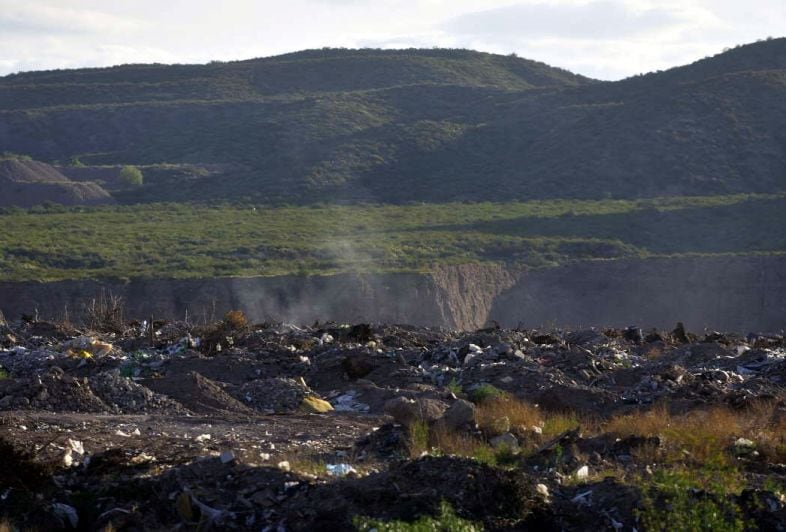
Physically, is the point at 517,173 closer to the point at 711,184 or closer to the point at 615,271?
the point at 711,184

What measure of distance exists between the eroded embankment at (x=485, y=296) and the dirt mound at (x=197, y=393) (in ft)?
58.5

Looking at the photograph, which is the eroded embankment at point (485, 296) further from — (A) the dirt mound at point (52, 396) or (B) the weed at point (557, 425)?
(B) the weed at point (557, 425)

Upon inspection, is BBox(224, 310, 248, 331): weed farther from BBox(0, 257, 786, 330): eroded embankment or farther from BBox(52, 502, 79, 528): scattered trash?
BBox(52, 502, 79, 528): scattered trash

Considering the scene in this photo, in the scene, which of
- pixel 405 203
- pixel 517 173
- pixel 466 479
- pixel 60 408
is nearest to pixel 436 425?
pixel 466 479

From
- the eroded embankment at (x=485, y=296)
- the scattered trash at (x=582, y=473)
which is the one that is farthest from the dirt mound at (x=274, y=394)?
the eroded embankment at (x=485, y=296)

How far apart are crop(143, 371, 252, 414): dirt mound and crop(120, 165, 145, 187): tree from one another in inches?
1936

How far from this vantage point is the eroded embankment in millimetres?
35812

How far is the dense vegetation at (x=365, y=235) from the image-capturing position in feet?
135

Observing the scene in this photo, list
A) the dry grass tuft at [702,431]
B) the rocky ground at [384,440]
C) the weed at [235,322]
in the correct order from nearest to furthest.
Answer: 1. the rocky ground at [384,440]
2. the dry grass tuft at [702,431]
3. the weed at [235,322]

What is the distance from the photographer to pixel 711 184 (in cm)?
5578

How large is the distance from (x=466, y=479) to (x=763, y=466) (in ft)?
10.1

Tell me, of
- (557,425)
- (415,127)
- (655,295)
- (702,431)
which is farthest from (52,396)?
(415,127)

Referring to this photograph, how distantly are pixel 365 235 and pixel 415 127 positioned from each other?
2244 centimetres

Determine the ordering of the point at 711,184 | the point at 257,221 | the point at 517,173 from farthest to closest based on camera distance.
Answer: the point at 517,173 < the point at 711,184 < the point at 257,221
